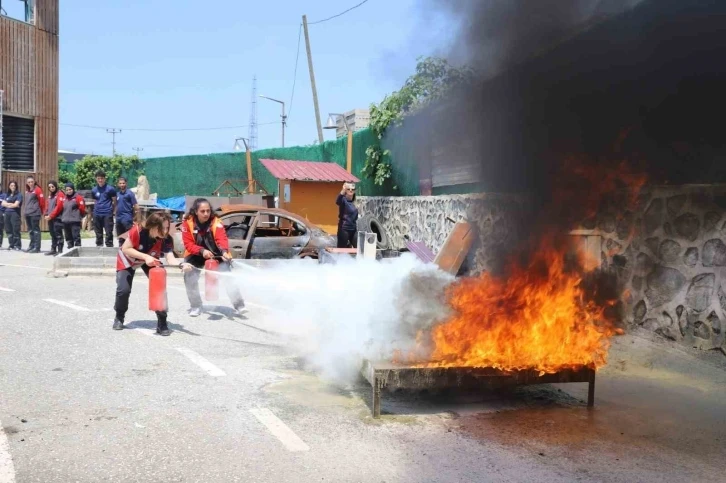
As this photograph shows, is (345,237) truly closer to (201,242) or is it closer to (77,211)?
(201,242)

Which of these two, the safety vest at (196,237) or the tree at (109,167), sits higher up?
the tree at (109,167)

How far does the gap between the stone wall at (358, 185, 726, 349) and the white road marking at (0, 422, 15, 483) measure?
159 inches

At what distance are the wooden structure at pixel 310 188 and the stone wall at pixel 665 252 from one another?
25.2 ft

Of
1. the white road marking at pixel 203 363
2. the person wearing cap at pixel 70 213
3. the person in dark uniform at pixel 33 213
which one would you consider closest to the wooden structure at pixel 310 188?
the person wearing cap at pixel 70 213

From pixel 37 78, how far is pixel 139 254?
17867 mm

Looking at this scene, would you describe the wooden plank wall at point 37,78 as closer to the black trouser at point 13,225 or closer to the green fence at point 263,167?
the green fence at point 263,167

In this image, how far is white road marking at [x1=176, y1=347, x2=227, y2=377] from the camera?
5750 millimetres

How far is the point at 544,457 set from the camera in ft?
13.1

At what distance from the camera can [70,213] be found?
14.2m

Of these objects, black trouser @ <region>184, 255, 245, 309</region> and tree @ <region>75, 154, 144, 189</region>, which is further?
tree @ <region>75, 154, 144, 189</region>

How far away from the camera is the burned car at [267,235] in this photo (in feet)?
37.6

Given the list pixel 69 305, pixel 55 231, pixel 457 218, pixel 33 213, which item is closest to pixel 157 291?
pixel 69 305

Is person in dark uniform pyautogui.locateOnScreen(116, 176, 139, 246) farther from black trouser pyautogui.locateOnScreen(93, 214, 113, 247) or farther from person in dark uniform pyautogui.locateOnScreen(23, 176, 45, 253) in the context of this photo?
person in dark uniform pyautogui.locateOnScreen(23, 176, 45, 253)

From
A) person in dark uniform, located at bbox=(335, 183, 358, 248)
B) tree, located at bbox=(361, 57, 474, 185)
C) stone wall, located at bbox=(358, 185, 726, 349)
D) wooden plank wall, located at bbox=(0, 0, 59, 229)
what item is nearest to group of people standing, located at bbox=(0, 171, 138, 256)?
Result: person in dark uniform, located at bbox=(335, 183, 358, 248)
